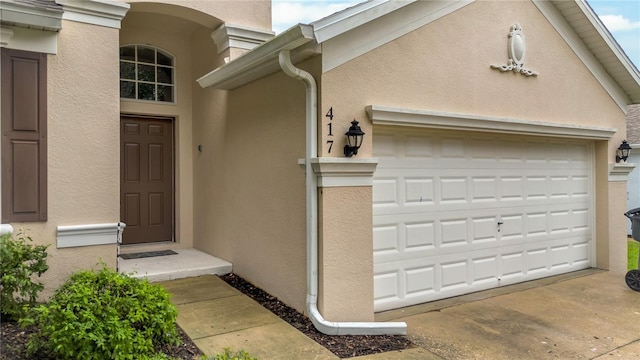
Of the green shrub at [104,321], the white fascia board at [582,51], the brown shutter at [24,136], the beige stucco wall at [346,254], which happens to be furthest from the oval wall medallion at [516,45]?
the brown shutter at [24,136]

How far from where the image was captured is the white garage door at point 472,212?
5.21 metres

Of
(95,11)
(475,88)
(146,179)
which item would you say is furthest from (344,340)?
(95,11)

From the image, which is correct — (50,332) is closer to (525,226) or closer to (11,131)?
(11,131)

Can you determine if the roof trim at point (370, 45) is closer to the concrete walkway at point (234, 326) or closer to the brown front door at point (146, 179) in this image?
the brown front door at point (146, 179)

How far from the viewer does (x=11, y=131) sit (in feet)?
14.7

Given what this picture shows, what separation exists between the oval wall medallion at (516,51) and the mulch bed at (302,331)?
3.89 metres

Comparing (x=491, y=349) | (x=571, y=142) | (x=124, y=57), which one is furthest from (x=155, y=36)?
(x=571, y=142)

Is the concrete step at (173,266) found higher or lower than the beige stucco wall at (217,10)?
lower

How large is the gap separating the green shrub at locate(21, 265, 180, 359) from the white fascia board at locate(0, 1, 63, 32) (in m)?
2.66

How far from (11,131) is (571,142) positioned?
25.4 ft

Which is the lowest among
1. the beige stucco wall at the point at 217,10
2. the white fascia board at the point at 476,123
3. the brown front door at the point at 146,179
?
the brown front door at the point at 146,179

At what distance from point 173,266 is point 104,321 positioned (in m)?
2.72

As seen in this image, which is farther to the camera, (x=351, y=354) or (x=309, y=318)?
(x=309, y=318)

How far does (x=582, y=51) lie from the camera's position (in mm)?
6789
